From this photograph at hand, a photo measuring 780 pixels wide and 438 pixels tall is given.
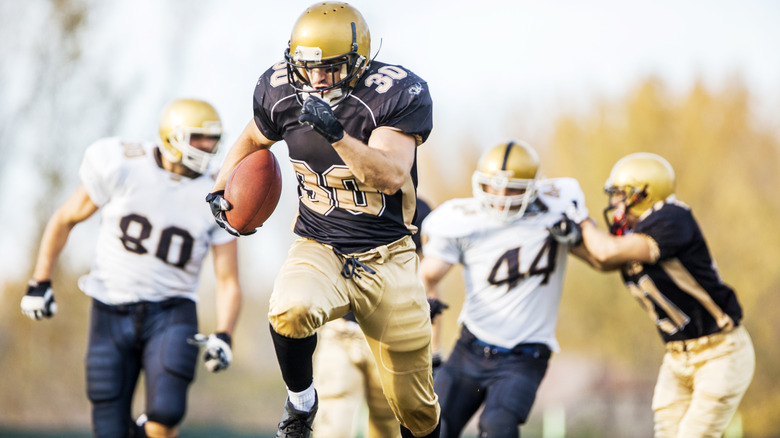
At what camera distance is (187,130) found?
4699 millimetres

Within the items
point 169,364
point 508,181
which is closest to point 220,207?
point 169,364

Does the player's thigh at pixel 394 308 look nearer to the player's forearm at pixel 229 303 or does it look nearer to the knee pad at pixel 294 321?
the knee pad at pixel 294 321

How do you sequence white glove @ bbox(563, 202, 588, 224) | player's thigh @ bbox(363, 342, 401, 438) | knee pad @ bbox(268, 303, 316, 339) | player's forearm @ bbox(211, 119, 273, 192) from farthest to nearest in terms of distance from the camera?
white glove @ bbox(563, 202, 588, 224) → player's thigh @ bbox(363, 342, 401, 438) → player's forearm @ bbox(211, 119, 273, 192) → knee pad @ bbox(268, 303, 316, 339)

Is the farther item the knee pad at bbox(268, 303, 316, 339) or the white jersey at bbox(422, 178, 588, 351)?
the white jersey at bbox(422, 178, 588, 351)

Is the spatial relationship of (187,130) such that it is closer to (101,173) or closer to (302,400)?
(101,173)

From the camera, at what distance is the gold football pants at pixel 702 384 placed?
4461mm

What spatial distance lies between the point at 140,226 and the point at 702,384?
3138 millimetres

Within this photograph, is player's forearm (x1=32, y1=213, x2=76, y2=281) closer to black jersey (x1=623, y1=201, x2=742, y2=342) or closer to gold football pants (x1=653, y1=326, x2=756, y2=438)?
black jersey (x1=623, y1=201, x2=742, y2=342)

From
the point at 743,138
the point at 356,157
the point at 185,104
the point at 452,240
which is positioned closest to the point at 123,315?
the point at 185,104

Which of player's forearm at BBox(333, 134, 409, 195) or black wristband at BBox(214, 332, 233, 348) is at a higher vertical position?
player's forearm at BBox(333, 134, 409, 195)

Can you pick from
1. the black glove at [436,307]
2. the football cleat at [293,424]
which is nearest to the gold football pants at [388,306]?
the football cleat at [293,424]

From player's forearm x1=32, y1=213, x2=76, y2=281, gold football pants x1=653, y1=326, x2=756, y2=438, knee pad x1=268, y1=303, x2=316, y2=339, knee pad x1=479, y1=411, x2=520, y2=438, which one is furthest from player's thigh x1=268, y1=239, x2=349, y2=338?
gold football pants x1=653, y1=326, x2=756, y2=438

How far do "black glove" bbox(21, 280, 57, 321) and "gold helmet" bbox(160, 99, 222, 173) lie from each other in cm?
98

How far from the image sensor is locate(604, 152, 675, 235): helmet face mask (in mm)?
4906
